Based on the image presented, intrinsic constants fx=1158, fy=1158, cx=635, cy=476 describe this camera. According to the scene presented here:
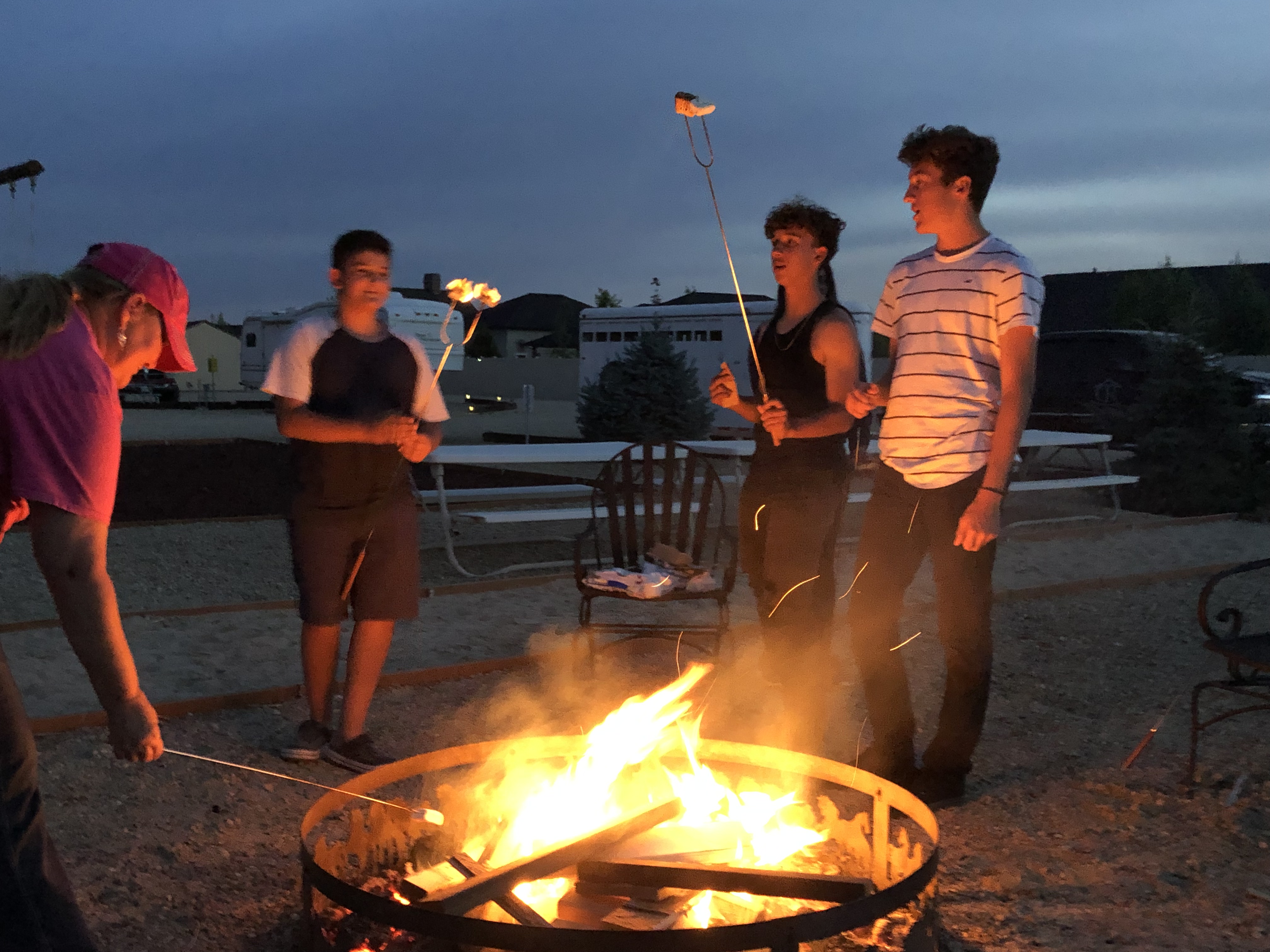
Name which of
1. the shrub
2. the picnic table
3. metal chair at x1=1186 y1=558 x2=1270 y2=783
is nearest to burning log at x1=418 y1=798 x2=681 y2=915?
metal chair at x1=1186 y1=558 x2=1270 y2=783

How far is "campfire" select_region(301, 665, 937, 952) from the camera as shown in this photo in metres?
2.05

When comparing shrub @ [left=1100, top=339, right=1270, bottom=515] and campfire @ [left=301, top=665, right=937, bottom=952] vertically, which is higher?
shrub @ [left=1100, top=339, right=1270, bottom=515]

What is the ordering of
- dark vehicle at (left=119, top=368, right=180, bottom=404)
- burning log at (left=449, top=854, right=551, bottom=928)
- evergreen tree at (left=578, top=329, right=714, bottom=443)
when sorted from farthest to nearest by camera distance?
dark vehicle at (left=119, top=368, right=180, bottom=404) < evergreen tree at (left=578, top=329, right=714, bottom=443) < burning log at (left=449, top=854, right=551, bottom=928)

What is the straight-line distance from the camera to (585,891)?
242 centimetres

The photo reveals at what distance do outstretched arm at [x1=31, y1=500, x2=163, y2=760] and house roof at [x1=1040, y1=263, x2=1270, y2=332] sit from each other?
51.6 m

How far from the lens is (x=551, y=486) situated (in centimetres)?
916

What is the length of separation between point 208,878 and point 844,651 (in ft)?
10.8

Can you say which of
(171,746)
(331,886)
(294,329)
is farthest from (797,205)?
(171,746)

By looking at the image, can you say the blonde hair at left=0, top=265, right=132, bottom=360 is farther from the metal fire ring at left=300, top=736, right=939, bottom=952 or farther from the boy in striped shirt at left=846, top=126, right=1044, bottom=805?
the boy in striped shirt at left=846, top=126, right=1044, bottom=805

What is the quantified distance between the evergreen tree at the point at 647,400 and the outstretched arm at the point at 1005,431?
517 inches

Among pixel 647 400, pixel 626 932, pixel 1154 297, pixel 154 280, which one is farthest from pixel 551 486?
pixel 1154 297

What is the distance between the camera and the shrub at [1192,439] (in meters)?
10.7

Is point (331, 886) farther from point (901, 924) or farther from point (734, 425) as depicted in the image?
point (734, 425)

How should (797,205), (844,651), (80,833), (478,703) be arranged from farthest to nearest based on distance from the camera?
1. (844,651)
2. (478,703)
3. (797,205)
4. (80,833)
